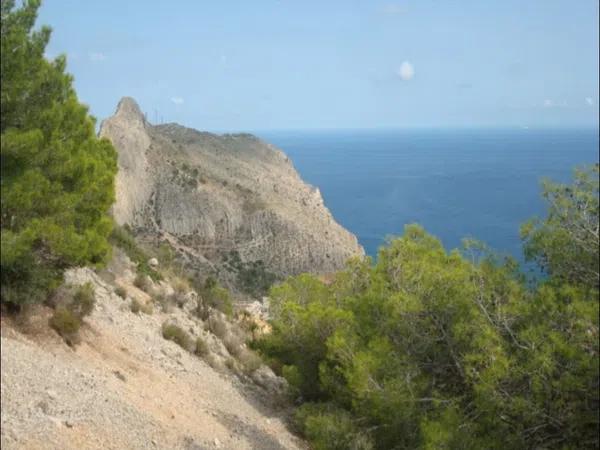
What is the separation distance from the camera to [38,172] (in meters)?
9.77

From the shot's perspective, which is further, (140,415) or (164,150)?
(164,150)

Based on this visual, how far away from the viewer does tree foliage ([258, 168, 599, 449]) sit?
26.8 ft

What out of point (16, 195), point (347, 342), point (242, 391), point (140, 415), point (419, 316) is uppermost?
point (16, 195)

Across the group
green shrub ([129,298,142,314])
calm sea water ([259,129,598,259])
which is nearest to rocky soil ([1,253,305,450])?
green shrub ([129,298,142,314])

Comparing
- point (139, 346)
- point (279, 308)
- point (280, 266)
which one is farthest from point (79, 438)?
point (280, 266)

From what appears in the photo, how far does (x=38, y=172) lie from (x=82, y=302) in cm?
353

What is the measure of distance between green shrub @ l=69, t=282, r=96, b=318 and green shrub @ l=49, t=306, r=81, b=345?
595 millimetres

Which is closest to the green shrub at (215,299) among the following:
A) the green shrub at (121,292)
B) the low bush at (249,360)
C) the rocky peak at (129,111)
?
the low bush at (249,360)

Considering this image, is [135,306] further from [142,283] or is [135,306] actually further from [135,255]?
[135,255]

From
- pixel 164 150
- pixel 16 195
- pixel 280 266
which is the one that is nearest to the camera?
pixel 16 195

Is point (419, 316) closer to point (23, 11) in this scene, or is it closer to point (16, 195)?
point (16, 195)

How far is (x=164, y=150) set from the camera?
2601 inches

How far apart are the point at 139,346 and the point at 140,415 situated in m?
3.50

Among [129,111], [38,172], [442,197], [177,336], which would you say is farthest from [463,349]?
[442,197]
